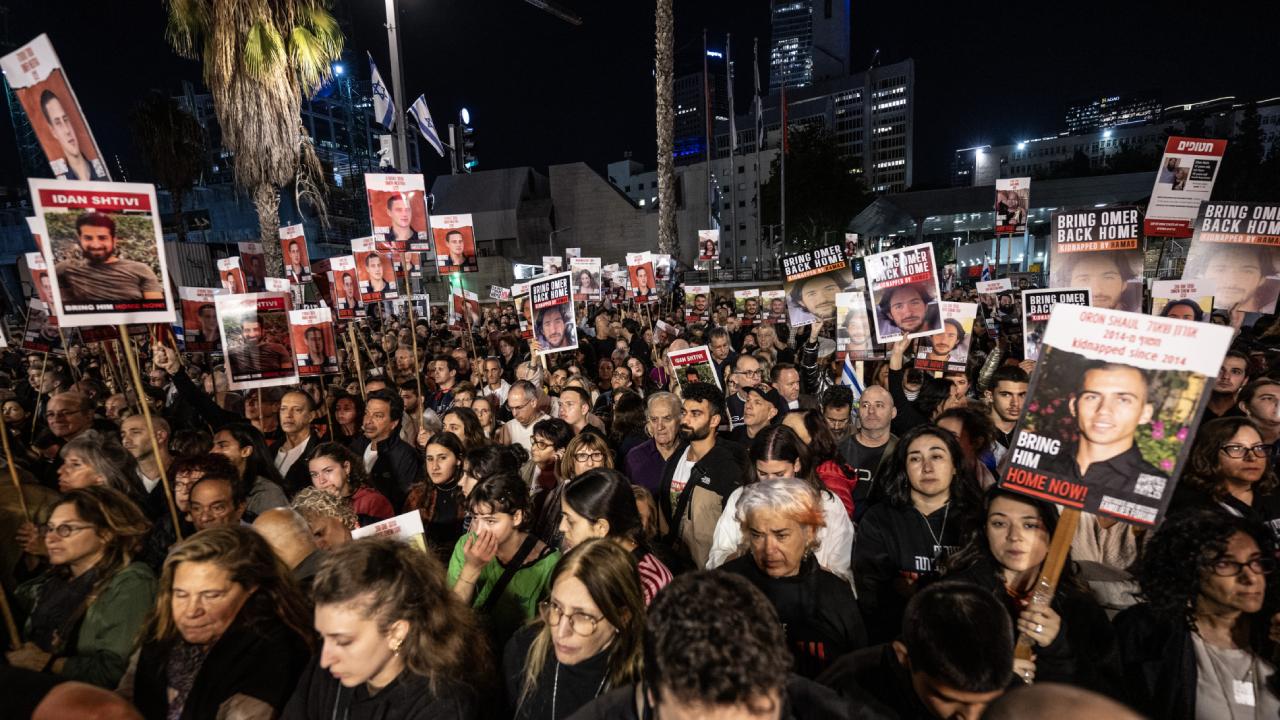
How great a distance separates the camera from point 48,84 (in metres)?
4.07

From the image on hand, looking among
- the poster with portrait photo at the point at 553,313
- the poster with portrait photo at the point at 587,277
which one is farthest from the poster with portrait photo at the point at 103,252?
the poster with portrait photo at the point at 587,277

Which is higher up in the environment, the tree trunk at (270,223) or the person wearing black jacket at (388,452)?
the tree trunk at (270,223)

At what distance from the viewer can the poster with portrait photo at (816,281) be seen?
837cm

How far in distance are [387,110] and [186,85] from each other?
41967mm

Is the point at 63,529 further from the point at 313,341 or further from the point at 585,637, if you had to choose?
the point at 313,341

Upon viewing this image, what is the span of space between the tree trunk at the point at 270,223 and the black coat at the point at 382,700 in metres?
12.8

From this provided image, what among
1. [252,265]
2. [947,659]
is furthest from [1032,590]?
[252,265]

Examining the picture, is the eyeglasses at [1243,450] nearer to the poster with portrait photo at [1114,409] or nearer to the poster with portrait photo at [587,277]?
the poster with portrait photo at [1114,409]

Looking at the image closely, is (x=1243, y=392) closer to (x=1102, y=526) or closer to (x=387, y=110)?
(x=1102, y=526)

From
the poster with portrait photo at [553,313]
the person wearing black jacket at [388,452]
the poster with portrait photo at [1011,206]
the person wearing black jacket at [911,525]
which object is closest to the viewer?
the person wearing black jacket at [911,525]

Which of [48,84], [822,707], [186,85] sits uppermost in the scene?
[186,85]

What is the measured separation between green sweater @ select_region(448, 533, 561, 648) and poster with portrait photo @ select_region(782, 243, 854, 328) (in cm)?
629

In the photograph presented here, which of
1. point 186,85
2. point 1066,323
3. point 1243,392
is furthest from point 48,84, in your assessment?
point 186,85

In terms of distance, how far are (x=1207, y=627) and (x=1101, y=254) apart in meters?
5.73
